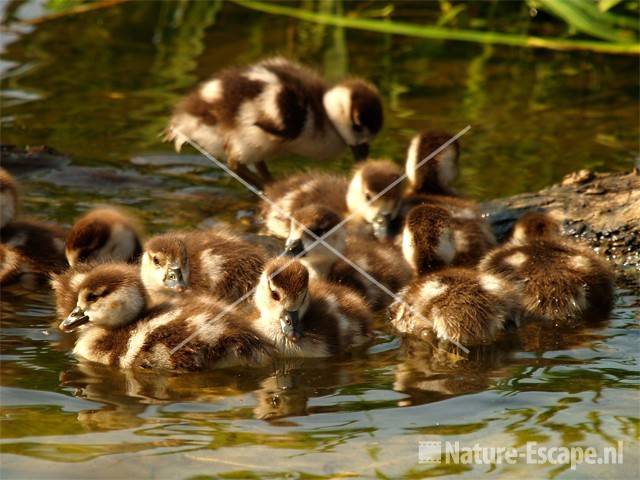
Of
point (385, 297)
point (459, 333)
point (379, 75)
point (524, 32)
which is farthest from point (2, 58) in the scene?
point (459, 333)

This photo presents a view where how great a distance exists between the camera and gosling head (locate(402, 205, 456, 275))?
5.25 metres

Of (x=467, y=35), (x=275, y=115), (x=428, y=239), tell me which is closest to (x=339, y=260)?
(x=428, y=239)

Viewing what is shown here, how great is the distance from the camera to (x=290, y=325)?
467cm

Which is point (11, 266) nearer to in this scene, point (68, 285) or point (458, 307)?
point (68, 285)

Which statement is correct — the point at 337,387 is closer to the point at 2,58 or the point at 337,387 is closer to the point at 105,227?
the point at 105,227

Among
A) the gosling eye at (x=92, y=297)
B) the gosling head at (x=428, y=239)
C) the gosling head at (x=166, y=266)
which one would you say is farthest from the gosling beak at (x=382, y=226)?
the gosling eye at (x=92, y=297)

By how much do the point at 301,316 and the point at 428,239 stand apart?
2.31 feet

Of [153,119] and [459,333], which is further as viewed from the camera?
[153,119]

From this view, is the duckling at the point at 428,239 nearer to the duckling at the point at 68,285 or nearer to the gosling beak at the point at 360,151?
the duckling at the point at 68,285

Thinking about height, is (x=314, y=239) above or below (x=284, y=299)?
above

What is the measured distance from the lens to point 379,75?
30.1ft

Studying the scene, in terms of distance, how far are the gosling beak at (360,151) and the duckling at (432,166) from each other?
97 cm

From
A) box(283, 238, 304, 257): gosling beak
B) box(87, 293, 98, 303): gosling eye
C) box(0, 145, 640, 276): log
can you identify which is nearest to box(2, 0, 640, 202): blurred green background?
box(0, 145, 640, 276): log

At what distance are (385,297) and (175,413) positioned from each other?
5.09ft
